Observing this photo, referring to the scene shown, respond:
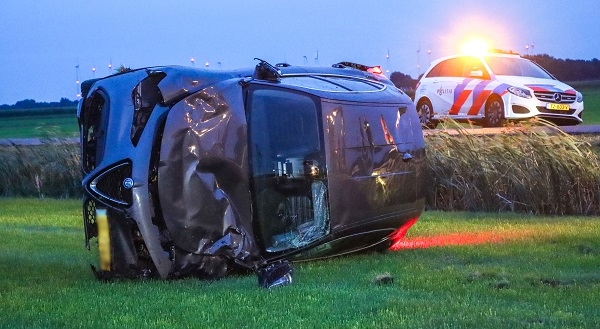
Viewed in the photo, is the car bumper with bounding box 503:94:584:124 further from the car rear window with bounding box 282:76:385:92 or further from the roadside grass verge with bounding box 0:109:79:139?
the roadside grass verge with bounding box 0:109:79:139

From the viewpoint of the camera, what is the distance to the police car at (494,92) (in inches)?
826

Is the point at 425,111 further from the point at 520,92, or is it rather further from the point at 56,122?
the point at 56,122

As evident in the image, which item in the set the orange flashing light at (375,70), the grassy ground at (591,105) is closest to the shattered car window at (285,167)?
the orange flashing light at (375,70)

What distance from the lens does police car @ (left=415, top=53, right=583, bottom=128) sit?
68.8ft

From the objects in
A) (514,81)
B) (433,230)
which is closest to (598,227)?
(433,230)

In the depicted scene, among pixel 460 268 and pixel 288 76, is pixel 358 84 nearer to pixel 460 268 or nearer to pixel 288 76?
pixel 288 76

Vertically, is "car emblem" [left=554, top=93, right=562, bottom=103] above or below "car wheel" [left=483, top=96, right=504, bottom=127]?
above

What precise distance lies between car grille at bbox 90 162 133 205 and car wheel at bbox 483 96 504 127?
13598 millimetres

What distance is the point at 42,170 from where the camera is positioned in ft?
65.0

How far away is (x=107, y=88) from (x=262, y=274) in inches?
77.9

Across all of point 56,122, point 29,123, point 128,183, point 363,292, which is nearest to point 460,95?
point 128,183

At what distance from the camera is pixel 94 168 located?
8.54 meters

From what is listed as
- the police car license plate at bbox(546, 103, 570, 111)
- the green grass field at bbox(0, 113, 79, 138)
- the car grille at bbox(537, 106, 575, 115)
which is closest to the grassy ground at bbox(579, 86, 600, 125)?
the car grille at bbox(537, 106, 575, 115)

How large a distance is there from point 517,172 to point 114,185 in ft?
23.9
